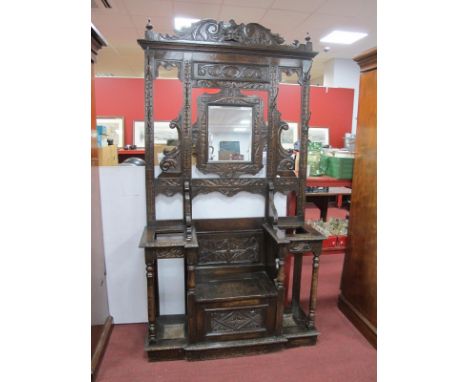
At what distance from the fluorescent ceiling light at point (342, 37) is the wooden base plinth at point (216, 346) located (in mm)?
4551

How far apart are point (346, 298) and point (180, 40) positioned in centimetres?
220

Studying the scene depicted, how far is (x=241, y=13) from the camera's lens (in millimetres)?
4020

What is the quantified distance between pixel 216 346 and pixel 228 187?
100cm

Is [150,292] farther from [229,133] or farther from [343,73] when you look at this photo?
[343,73]

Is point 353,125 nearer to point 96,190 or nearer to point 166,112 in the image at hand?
point 166,112

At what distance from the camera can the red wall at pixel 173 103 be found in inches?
202

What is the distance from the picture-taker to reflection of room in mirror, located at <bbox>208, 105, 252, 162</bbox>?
2066 millimetres

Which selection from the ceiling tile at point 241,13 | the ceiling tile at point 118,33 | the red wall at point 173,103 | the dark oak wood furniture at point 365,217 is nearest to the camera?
the dark oak wood furniture at point 365,217

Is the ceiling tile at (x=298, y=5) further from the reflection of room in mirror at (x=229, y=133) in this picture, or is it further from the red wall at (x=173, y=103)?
the reflection of room in mirror at (x=229, y=133)

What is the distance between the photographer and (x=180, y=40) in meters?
1.89

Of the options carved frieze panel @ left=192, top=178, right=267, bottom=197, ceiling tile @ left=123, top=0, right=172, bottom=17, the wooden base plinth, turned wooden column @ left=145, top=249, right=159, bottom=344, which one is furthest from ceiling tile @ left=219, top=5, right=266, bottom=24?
the wooden base plinth

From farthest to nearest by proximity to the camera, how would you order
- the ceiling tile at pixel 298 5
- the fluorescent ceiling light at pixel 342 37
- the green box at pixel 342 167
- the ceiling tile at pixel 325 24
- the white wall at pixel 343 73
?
the white wall at pixel 343 73, the fluorescent ceiling light at pixel 342 37, the ceiling tile at pixel 325 24, the ceiling tile at pixel 298 5, the green box at pixel 342 167

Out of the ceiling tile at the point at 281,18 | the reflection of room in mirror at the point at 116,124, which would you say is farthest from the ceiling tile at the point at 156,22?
the reflection of room in mirror at the point at 116,124

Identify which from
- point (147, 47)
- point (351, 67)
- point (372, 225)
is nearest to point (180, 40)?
point (147, 47)
